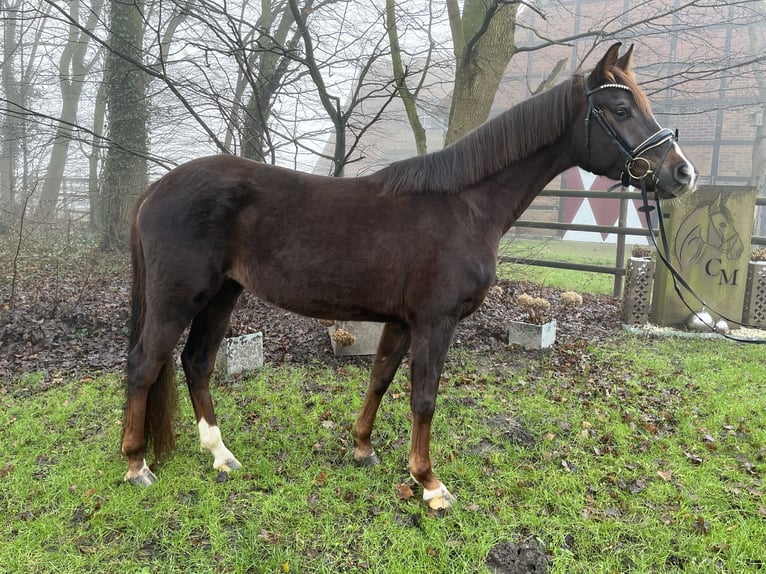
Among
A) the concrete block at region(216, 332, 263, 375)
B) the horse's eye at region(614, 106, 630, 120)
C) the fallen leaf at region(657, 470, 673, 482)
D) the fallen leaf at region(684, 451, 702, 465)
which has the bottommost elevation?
the fallen leaf at region(657, 470, 673, 482)

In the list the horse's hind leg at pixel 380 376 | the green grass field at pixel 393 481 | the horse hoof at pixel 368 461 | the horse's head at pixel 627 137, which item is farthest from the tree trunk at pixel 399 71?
the horse hoof at pixel 368 461

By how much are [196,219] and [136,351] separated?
31.8 inches

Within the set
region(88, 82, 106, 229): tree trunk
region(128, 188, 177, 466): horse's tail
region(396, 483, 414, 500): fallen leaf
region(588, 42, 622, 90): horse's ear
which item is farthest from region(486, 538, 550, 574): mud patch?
region(88, 82, 106, 229): tree trunk

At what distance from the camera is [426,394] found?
7.72ft

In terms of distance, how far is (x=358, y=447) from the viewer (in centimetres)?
289

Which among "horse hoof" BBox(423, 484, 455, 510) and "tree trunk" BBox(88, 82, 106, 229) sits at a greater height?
"tree trunk" BBox(88, 82, 106, 229)

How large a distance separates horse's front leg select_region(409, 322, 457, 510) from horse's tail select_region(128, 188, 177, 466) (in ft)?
4.57

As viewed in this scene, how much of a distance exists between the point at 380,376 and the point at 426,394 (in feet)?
1.55

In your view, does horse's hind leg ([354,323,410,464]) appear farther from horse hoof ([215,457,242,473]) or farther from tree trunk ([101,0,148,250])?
tree trunk ([101,0,148,250])

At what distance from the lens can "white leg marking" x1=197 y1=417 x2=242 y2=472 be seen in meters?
2.71

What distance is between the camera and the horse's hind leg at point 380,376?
2.71 meters

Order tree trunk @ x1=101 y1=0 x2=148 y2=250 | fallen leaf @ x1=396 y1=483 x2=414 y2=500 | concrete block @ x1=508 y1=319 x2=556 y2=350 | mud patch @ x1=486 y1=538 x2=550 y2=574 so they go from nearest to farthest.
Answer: mud patch @ x1=486 y1=538 x2=550 y2=574, fallen leaf @ x1=396 y1=483 x2=414 y2=500, concrete block @ x1=508 y1=319 x2=556 y2=350, tree trunk @ x1=101 y1=0 x2=148 y2=250

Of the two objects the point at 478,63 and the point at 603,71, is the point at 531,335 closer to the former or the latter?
the point at 603,71

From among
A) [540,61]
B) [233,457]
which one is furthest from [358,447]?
[540,61]
